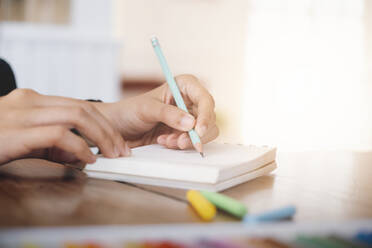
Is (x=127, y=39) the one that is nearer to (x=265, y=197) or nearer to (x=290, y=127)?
(x=290, y=127)

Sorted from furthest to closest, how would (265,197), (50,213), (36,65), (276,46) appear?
(276,46) < (36,65) < (265,197) < (50,213)

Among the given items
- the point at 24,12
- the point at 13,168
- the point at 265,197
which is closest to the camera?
the point at 265,197

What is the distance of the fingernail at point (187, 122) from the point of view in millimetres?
701

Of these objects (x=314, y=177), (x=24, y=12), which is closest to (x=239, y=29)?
(x=24, y=12)

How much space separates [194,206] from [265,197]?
0.38ft

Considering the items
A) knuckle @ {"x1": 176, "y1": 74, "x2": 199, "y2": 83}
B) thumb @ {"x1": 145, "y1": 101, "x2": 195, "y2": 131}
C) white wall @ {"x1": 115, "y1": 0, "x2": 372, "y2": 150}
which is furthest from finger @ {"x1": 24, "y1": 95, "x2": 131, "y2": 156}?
white wall @ {"x1": 115, "y1": 0, "x2": 372, "y2": 150}

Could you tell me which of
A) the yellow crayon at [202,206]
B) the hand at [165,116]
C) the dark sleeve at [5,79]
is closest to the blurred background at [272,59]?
the dark sleeve at [5,79]

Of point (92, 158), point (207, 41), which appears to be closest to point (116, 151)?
point (92, 158)

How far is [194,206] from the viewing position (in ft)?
1.51

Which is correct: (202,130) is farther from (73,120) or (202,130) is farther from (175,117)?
(73,120)

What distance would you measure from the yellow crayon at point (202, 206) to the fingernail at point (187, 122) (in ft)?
0.78

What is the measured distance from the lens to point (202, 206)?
1.40 ft

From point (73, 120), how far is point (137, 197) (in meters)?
0.16

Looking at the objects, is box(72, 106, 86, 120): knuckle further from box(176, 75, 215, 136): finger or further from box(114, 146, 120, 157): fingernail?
box(176, 75, 215, 136): finger
